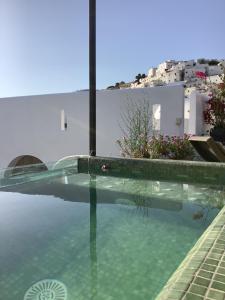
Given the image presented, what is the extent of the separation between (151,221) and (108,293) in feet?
6.02

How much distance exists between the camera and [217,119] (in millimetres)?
8820

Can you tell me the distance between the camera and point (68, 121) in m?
10.3

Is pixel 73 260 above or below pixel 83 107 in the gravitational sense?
below

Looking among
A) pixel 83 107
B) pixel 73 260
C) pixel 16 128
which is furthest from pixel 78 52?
pixel 73 260

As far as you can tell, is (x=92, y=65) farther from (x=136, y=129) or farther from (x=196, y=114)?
(x=196, y=114)

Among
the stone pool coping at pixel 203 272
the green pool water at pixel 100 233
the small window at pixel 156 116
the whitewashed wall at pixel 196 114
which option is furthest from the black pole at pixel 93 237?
the whitewashed wall at pixel 196 114

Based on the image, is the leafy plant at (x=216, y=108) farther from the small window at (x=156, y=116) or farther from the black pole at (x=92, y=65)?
the black pole at (x=92, y=65)

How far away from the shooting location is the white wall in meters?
8.66

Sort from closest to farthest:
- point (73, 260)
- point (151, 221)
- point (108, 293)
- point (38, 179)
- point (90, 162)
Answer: point (108, 293) → point (73, 260) → point (151, 221) → point (38, 179) → point (90, 162)

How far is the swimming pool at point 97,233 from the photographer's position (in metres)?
2.65

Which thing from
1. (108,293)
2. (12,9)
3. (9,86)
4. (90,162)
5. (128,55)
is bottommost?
(108,293)

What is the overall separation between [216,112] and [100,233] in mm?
6108

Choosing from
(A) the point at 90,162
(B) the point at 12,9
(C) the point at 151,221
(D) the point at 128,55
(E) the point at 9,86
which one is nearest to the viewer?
(C) the point at 151,221

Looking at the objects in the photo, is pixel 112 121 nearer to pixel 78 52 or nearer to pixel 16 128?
pixel 78 52
